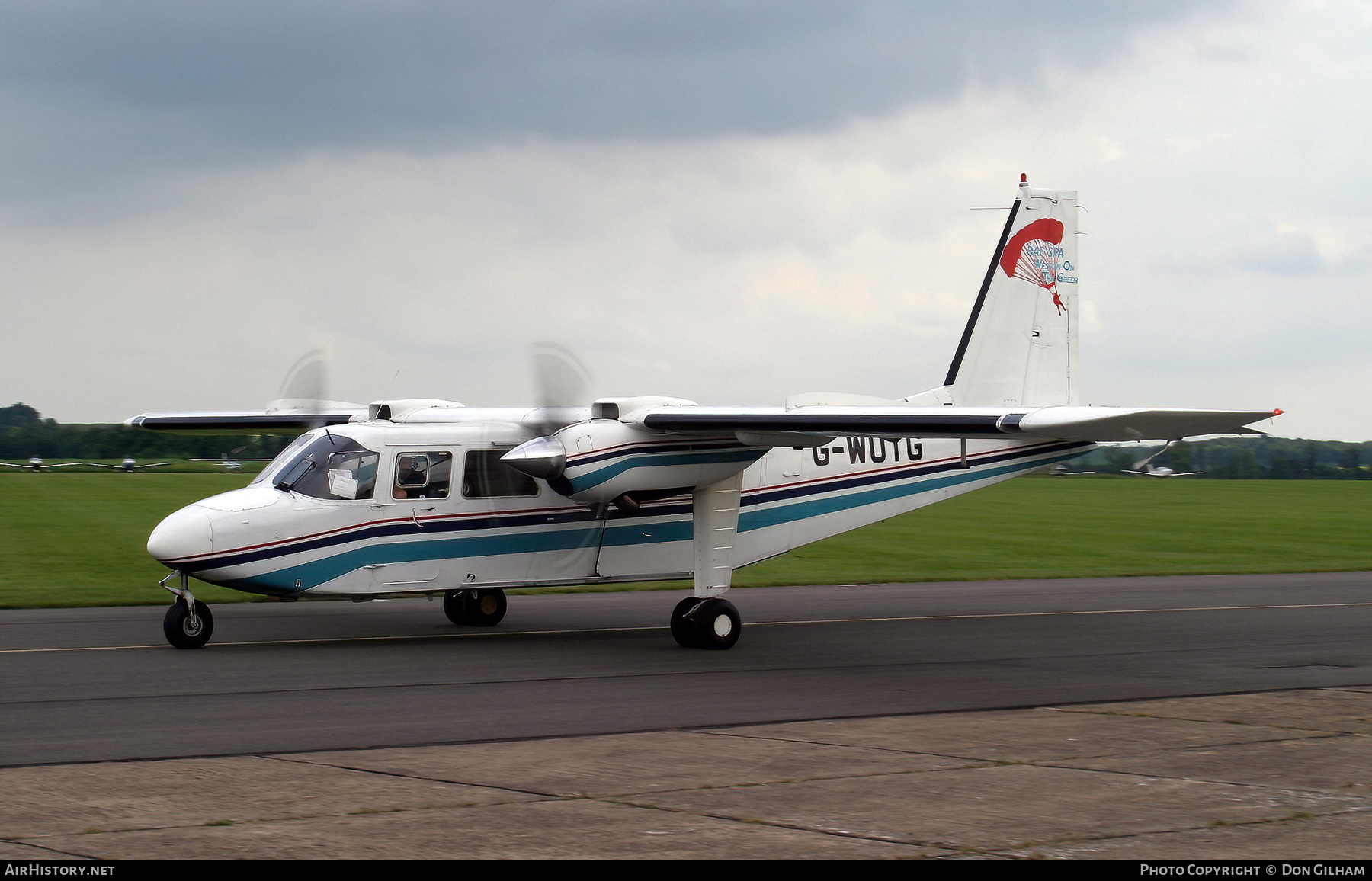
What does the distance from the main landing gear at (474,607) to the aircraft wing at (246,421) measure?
10.6ft

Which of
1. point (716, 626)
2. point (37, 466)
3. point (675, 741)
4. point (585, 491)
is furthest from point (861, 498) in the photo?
point (37, 466)

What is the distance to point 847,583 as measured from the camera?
25594 mm

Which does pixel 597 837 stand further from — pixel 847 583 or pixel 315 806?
pixel 847 583

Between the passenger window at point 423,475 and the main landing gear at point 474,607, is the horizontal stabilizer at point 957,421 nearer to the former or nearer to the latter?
the passenger window at point 423,475

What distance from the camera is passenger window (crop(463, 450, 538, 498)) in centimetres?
1591

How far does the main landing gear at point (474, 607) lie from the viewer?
17516 mm

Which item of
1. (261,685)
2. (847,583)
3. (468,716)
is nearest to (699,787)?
(468,716)

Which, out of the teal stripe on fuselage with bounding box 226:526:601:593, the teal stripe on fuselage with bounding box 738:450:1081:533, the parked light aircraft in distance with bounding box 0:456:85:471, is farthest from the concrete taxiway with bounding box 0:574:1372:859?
the parked light aircraft in distance with bounding box 0:456:85:471

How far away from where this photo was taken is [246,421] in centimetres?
1998

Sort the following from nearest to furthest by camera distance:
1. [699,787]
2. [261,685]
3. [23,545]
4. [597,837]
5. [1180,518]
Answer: [597,837], [699,787], [261,685], [23,545], [1180,518]

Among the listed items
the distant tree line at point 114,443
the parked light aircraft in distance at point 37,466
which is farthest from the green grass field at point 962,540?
the parked light aircraft in distance at point 37,466

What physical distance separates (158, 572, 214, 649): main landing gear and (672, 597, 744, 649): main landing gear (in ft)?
17.7

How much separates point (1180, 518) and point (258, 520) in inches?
1628

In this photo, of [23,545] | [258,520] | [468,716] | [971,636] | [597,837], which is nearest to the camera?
[597,837]
